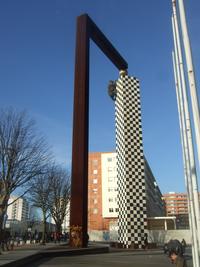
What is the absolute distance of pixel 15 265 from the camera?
13.6 m

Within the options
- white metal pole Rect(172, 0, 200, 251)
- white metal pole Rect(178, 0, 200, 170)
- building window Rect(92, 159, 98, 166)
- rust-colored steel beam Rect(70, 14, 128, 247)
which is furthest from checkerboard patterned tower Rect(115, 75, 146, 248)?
building window Rect(92, 159, 98, 166)

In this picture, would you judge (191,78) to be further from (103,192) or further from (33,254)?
(103,192)

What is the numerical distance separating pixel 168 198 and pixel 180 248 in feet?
622

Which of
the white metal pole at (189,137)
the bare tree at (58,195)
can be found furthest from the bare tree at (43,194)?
the white metal pole at (189,137)

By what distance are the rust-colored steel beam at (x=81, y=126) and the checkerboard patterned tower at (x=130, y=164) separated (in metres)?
5.53

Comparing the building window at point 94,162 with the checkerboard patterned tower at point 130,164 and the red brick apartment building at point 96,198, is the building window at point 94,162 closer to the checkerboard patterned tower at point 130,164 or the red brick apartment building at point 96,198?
the red brick apartment building at point 96,198

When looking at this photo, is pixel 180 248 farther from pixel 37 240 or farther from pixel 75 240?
pixel 37 240

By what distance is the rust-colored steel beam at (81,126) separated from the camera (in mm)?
22906

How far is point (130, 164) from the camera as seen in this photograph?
29250mm

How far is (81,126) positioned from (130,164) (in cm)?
709

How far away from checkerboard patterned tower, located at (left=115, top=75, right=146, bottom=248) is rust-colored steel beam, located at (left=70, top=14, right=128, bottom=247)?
5.53m

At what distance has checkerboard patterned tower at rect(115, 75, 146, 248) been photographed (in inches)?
1078

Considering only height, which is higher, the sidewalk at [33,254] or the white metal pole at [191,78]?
the white metal pole at [191,78]

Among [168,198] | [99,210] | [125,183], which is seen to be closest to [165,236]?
[125,183]
